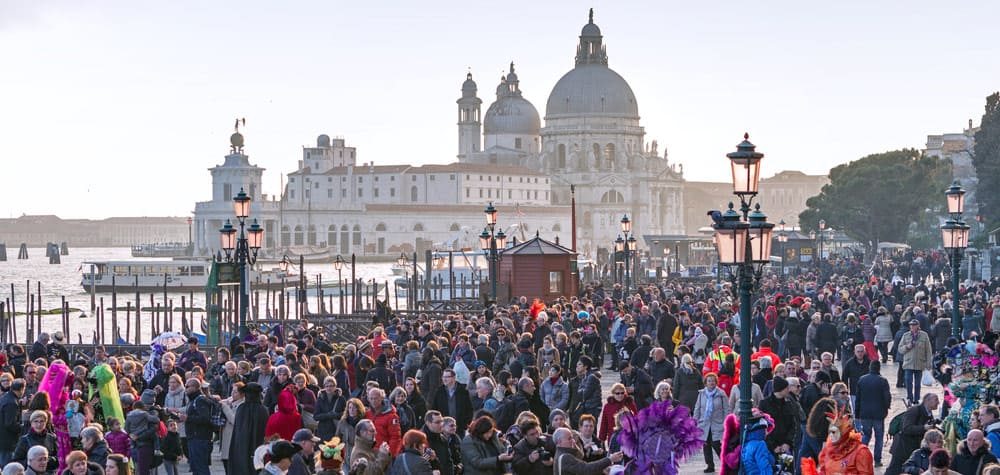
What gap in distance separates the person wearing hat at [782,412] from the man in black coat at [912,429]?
2.64 feet

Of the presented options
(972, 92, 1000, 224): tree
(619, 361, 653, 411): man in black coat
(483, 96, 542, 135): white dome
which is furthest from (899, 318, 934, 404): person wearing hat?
(483, 96, 542, 135): white dome

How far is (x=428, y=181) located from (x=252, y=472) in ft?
427

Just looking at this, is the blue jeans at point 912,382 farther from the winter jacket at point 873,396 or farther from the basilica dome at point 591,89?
the basilica dome at point 591,89

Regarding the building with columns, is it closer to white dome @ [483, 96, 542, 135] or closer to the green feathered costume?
white dome @ [483, 96, 542, 135]

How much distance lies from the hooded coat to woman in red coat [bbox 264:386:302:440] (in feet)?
0.27

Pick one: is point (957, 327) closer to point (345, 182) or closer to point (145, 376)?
point (145, 376)

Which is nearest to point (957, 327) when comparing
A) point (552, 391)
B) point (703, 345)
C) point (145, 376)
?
point (703, 345)

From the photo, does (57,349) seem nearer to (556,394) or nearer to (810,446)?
(556,394)

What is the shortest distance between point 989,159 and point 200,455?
50.1m

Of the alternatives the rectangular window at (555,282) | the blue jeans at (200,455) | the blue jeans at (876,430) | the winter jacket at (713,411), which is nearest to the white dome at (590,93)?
the rectangular window at (555,282)

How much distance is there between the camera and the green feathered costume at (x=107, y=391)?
12070 millimetres

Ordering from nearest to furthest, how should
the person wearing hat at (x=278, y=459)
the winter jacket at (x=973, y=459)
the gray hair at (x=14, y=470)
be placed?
the gray hair at (x=14, y=470), the person wearing hat at (x=278, y=459), the winter jacket at (x=973, y=459)

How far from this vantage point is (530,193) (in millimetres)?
144250

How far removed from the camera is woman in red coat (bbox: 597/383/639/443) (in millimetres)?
11031
